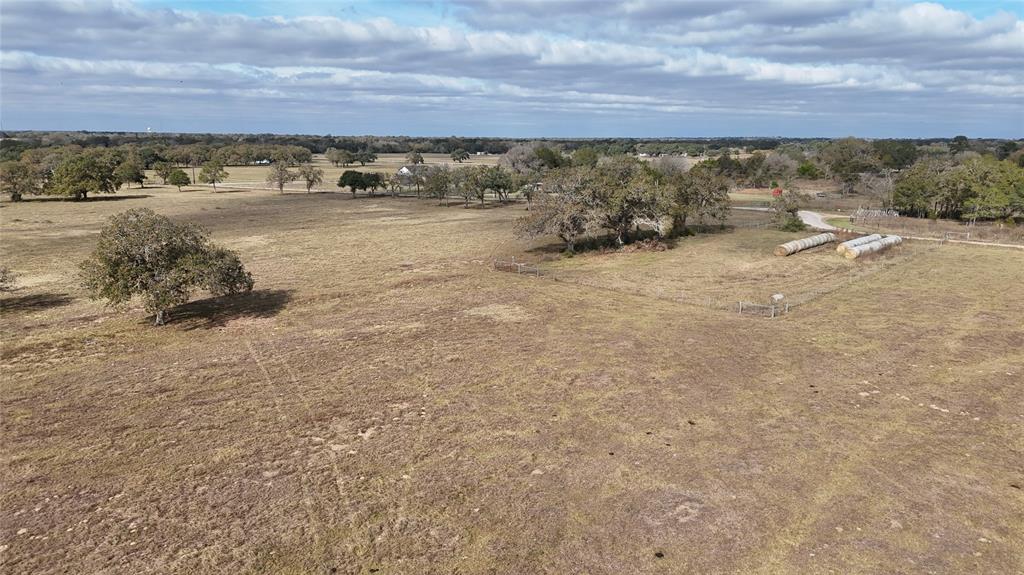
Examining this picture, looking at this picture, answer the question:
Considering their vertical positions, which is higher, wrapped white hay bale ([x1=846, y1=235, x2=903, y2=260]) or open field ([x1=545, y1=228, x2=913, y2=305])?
wrapped white hay bale ([x1=846, y1=235, x2=903, y2=260])

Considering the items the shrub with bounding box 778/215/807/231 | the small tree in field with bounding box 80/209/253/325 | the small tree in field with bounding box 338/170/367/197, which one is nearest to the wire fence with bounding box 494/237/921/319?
the shrub with bounding box 778/215/807/231

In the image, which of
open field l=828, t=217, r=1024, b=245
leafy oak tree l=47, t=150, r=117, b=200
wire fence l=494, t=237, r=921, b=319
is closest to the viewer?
wire fence l=494, t=237, r=921, b=319

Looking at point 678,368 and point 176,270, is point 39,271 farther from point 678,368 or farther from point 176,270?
point 678,368

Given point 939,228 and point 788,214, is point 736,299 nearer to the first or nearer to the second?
point 788,214

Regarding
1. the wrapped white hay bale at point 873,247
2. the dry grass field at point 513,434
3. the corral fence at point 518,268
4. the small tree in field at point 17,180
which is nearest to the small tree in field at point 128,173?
the small tree in field at point 17,180

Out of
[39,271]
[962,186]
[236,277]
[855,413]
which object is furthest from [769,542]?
[962,186]

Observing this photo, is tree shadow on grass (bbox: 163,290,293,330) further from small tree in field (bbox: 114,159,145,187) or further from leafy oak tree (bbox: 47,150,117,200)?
small tree in field (bbox: 114,159,145,187)

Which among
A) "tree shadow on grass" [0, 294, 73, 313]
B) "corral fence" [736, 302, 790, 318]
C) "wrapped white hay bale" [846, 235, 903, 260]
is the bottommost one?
"tree shadow on grass" [0, 294, 73, 313]
